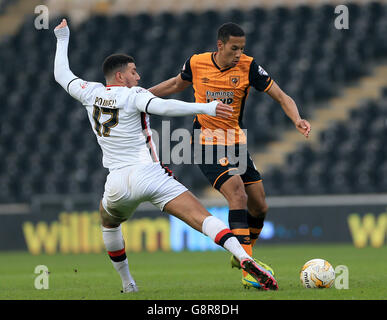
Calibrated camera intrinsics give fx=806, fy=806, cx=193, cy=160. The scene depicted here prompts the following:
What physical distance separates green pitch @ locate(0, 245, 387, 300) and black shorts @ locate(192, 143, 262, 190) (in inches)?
41.7

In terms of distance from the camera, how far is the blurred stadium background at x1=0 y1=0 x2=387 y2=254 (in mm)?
16734

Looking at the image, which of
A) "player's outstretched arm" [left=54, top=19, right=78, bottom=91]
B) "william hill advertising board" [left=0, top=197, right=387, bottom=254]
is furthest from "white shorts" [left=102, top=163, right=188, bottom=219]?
"william hill advertising board" [left=0, top=197, right=387, bottom=254]

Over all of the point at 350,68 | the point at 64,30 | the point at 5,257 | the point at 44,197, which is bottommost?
the point at 5,257

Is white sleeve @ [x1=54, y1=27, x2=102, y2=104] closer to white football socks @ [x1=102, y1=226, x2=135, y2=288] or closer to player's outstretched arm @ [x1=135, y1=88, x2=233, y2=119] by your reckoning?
player's outstretched arm @ [x1=135, y1=88, x2=233, y2=119]

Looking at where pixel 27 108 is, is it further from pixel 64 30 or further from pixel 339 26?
pixel 64 30

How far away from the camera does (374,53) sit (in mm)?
21453

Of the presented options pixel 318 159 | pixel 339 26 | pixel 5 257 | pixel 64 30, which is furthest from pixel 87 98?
pixel 339 26

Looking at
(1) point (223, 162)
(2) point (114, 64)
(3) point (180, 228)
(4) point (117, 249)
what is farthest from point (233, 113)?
(3) point (180, 228)

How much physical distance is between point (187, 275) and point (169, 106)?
12.6ft

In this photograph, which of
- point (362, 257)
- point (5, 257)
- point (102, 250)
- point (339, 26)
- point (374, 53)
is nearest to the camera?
point (362, 257)

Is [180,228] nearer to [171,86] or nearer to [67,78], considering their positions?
[171,86]

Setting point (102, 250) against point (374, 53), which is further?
point (374, 53)
